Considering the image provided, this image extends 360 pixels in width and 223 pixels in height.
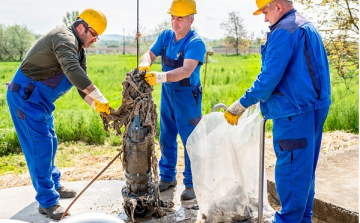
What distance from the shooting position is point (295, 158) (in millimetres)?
2588

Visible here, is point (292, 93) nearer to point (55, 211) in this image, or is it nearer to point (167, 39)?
point (167, 39)

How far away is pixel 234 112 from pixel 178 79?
2.40 ft

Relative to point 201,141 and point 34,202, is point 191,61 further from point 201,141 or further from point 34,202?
point 34,202

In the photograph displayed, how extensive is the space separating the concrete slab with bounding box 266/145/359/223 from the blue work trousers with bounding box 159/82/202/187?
106 cm

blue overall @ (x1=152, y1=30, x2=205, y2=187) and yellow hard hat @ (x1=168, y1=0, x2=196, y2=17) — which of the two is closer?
yellow hard hat @ (x1=168, y1=0, x2=196, y2=17)

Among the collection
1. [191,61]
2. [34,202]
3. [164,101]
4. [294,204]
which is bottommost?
[34,202]

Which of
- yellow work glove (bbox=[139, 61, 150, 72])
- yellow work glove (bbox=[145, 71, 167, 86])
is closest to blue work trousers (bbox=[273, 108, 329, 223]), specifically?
yellow work glove (bbox=[145, 71, 167, 86])

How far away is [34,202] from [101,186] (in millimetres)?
701

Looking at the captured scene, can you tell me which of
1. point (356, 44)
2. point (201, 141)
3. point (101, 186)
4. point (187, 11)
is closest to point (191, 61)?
point (187, 11)

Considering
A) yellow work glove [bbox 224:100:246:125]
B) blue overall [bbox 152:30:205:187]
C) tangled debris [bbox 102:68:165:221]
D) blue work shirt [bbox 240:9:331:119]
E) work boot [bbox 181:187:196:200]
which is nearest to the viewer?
blue work shirt [bbox 240:9:331:119]

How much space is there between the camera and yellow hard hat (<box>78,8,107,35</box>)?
3.27 m

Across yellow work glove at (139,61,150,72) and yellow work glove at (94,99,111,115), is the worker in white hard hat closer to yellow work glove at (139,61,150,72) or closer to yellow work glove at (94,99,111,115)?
yellow work glove at (139,61,150,72)

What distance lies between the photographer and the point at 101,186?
4086 millimetres

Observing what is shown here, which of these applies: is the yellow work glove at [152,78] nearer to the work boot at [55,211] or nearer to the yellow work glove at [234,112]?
the yellow work glove at [234,112]
